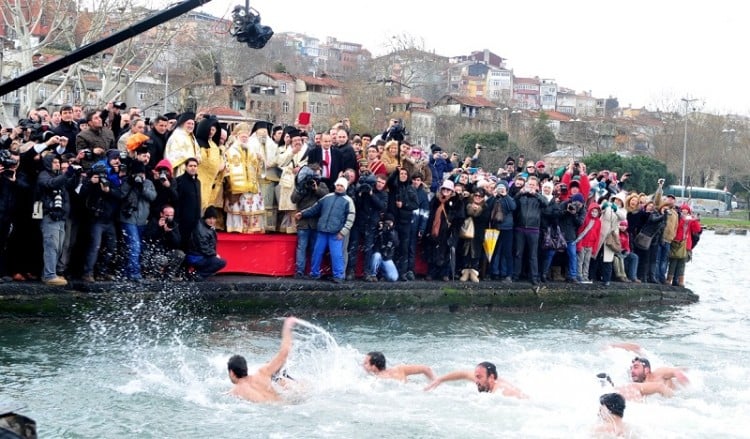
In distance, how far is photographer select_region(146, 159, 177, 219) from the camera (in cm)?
1437

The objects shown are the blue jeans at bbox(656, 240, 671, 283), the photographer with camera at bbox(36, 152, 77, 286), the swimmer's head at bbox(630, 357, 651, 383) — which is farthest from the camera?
the blue jeans at bbox(656, 240, 671, 283)

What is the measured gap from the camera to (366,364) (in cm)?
1213

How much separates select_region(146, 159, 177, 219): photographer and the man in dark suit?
2.95 m

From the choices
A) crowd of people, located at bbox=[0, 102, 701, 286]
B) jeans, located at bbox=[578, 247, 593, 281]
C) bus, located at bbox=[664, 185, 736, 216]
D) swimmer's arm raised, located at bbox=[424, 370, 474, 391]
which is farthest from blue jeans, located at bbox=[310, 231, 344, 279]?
bus, located at bbox=[664, 185, 736, 216]

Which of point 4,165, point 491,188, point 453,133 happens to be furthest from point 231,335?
point 453,133

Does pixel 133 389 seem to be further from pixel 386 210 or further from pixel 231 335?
pixel 386 210

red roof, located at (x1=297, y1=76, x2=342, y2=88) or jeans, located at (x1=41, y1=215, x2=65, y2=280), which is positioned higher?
red roof, located at (x1=297, y1=76, x2=342, y2=88)

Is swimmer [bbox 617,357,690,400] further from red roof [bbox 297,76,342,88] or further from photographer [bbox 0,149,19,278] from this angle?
red roof [bbox 297,76,342,88]

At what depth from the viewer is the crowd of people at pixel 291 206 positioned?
13.8m

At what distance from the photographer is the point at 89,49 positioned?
7875 millimetres

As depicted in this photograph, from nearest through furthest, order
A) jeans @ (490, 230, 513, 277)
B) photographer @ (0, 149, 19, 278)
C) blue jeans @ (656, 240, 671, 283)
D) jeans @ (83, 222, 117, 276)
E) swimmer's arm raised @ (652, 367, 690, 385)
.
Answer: swimmer's arm raised @ (652, 367, 690, 385) → photographer @ (0, 149, 19, 278) → jeans @ (83, 222, 117, 276) → jeans @ (490, 230, 513, 277) → blue jeans @ (656, 240, 671, 283)

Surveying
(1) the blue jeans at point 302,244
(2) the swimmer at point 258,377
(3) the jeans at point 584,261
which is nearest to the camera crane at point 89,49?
(2) the swimmer at point 258,377

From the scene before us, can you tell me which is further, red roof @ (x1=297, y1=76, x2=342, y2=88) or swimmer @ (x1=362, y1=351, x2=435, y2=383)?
red roof @ (x1=297, y1=76, x2=342, y2=88)

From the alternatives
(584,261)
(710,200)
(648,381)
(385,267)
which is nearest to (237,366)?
(648,381)
